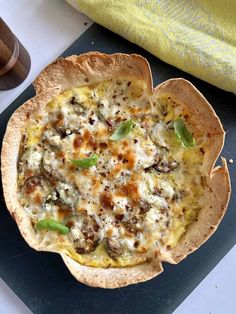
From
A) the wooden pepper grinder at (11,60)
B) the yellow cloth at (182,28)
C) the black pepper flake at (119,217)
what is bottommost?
the black pepper flake at (119,217)

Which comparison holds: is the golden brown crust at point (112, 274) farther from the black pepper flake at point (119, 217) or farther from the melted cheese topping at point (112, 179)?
the black pepper flake at point (119, 217)

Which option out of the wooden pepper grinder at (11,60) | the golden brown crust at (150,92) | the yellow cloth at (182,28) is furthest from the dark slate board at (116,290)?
the wooden pepper grinder at (11,60)

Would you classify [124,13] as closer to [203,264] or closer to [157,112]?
[157,112]

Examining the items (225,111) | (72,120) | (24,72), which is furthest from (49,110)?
(225,111)

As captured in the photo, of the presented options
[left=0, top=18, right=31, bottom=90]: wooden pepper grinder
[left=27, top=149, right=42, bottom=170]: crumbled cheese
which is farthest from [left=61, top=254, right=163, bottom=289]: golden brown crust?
[left=0, top=18, right=31, bottom=90]: wooden pepper grinder

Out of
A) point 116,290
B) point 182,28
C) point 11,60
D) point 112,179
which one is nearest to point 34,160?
point 112,179
